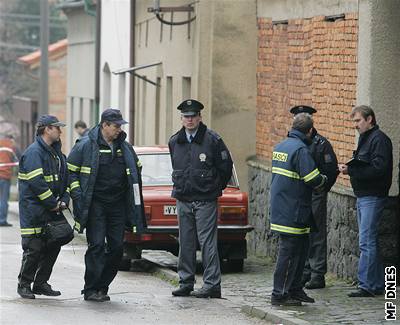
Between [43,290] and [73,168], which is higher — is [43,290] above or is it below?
below

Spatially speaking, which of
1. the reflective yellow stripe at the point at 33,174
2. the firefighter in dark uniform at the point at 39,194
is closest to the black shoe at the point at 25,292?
the firefighter in dark uniform at the point at 39,194

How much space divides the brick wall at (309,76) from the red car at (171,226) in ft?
4.29

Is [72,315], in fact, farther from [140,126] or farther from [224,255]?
[140,126]

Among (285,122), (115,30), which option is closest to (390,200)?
(285,122)

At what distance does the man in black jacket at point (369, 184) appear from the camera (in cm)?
1461

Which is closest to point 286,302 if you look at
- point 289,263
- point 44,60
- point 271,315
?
point 289,263

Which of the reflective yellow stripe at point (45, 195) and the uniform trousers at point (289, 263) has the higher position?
the reflective yellow stripe at point (45, 195)

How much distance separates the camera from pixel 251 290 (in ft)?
52.5

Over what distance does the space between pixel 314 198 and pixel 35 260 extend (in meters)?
3.00

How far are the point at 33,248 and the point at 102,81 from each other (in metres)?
21.9

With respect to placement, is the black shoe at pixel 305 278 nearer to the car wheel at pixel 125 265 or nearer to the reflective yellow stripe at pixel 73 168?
the reflective yellow stripe at pixel 73 168

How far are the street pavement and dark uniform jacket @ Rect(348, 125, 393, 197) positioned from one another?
1.77 metres

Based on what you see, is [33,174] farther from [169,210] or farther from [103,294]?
[169,210]

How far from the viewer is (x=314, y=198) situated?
15477 millimetres
